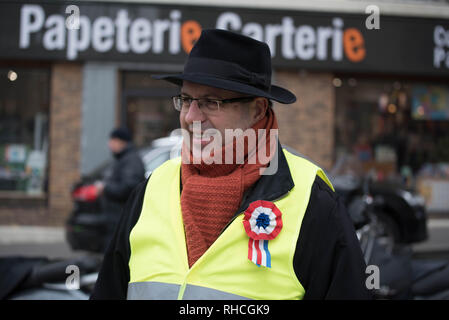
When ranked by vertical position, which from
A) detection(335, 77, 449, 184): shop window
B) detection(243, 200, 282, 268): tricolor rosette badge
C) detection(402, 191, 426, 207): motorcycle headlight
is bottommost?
detection(402, 191, 426, 207): motorcycle headlight

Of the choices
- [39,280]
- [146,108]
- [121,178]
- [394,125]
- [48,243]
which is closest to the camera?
[39,280]

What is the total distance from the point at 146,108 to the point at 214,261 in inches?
351

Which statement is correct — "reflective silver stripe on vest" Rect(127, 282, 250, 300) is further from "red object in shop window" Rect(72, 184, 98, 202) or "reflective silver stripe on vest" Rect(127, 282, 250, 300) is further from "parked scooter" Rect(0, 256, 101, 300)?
"red object in shop window" Rect(72, 184, 98, 202)

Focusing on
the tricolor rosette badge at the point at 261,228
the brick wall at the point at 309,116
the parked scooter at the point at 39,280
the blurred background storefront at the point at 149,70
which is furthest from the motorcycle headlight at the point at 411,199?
the tricolor rosette badge at the point at 261,228

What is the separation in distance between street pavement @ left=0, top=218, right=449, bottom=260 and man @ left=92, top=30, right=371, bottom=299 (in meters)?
6.55

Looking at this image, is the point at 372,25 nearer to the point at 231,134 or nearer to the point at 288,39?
the point at 288,39

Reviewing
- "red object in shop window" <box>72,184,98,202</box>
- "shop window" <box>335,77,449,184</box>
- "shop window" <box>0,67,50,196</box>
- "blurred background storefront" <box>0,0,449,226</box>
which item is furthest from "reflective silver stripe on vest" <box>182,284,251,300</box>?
"shop window" <box>335,77,449,184</box>

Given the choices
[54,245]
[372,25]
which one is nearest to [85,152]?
[54,245]

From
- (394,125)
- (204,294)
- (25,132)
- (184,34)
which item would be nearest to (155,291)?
(204,294)

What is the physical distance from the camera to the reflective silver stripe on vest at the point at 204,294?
1626mm

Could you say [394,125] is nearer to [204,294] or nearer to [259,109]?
[259,109]

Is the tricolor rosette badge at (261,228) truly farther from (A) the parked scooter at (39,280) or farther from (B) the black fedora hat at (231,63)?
(A) the parked scooter at (39,280)

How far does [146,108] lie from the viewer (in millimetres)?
10320

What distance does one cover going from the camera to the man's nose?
5.72 ft
